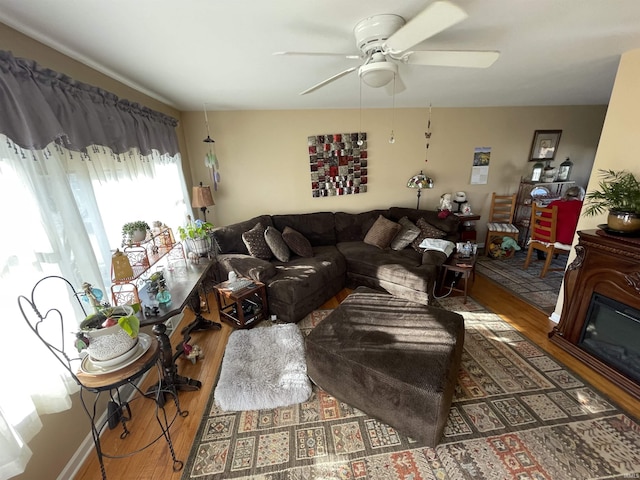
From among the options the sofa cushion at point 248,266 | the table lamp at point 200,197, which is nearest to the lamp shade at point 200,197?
the table lamp at point 200,197

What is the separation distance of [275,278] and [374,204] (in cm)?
225

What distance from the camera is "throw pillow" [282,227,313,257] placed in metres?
3.23

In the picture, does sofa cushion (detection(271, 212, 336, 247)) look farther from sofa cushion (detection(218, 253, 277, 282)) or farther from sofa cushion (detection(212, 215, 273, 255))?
sofa cushion (detection(218, 253, 277, 282))

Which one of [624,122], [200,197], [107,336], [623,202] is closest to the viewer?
[107,336]

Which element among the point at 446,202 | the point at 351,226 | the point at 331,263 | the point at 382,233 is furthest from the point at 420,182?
the point at 331,263

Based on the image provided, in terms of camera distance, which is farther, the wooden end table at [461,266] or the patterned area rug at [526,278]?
the patterned area rug at [526,278]

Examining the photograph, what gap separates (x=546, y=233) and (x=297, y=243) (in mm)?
3395

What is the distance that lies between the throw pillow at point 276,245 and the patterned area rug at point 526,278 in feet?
9.41

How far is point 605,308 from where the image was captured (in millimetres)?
1902

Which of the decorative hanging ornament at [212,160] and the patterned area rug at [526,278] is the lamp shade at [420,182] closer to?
the patterned area rug at [526,278]

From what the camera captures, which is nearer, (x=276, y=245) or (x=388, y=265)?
(x=388, y=265)

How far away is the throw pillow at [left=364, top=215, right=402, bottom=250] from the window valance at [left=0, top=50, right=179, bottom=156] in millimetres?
2818

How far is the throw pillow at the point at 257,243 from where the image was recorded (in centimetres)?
309

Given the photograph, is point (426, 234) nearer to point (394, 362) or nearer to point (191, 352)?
point (394, 362)
